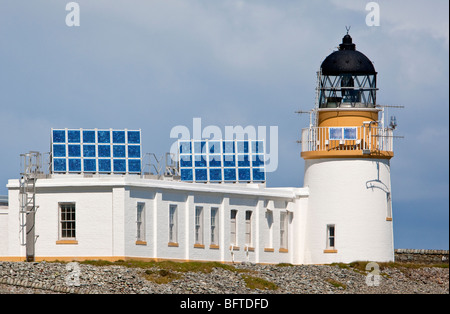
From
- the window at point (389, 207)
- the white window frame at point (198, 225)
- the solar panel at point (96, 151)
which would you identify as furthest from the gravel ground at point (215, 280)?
the solar panel at point (96, 151)

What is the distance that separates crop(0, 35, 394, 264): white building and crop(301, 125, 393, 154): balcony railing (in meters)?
0.05

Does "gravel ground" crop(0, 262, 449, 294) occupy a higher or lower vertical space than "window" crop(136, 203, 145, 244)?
lower

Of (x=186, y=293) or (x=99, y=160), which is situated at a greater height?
(x=99, y=160)

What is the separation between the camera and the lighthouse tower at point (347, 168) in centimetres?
6881

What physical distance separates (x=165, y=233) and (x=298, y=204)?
9556 mm

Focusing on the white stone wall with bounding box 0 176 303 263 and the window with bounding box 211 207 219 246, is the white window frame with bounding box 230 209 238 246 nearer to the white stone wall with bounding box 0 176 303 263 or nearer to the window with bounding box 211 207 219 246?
the white stone wall with bounding box 0 176 303 263

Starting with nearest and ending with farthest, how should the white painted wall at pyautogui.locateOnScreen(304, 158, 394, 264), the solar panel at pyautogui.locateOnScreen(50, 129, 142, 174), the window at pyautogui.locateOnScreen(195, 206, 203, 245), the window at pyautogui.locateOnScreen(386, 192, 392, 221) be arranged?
the solar panel at pyautogui.locateOnScreen(50, 129, 142, 174) < the window at pyautogui.locateOnScreen(195, 206, 203, 245) < the white painted wall at pyautogui.locateOnScreen(304, 158, 394, 264) < the window at pyautogui.locateOnScreen(386, 192, 392, 221)

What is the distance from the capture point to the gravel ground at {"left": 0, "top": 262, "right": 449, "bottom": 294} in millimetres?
54156

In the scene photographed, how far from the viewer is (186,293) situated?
5606 centimetres

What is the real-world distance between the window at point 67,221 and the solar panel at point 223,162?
772cm

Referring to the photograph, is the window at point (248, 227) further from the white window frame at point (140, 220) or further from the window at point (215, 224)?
the white window frame at point (140, 220)

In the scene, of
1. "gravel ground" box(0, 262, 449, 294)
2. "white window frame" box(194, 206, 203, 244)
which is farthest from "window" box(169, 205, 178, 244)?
"gravel ground" box(0, 262, 449, 294)
